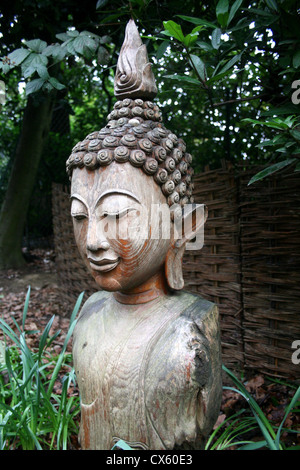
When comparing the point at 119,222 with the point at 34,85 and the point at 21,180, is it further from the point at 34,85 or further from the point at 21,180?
the point at 21,180

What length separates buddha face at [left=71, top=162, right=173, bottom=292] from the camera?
4.97ft

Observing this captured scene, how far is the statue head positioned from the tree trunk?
4.59 m

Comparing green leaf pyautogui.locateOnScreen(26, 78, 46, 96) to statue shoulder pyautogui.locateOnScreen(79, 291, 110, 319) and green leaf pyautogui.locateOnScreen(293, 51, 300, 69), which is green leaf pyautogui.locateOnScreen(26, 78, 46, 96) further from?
green leaf pyautogui.locateOnScreen(293, 51, 300, 69)

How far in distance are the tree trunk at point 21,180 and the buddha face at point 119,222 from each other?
15.7 feet

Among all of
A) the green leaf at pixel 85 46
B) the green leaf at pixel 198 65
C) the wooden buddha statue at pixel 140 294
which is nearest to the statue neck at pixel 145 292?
the wooden buddha statue at pixel 140 294

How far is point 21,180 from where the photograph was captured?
20.1 ft

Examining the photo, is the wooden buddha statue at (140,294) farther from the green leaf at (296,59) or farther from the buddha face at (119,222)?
the green leaf at (296,59)

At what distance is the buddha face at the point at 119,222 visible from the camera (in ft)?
4.97

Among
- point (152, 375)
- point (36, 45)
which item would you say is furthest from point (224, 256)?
point (36, 45)

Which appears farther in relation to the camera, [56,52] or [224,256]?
[224,256]

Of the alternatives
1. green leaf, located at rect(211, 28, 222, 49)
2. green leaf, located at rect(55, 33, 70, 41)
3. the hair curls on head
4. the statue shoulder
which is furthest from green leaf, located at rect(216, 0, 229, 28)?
the statue shoulder

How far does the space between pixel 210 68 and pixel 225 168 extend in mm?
1177

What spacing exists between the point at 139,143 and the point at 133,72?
0.41 m

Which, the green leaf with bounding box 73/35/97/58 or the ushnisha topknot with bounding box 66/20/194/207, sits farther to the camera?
the green leaf with bounding box 73/35/97/58
